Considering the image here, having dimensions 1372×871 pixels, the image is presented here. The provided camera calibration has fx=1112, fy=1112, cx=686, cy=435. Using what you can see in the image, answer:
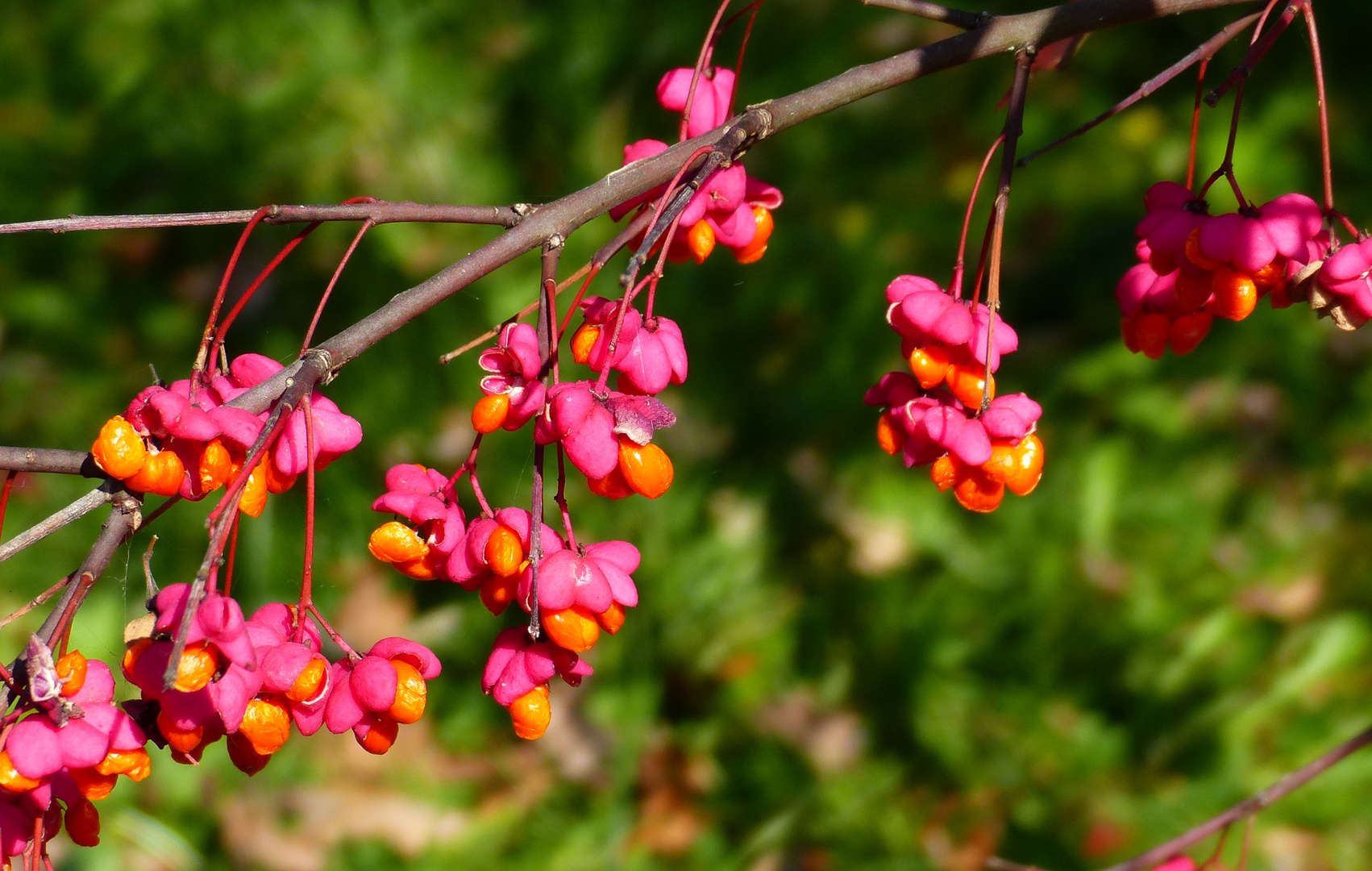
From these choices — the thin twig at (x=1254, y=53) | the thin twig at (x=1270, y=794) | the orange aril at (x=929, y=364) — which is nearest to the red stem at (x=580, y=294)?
the orange aril at (x=929, y=364)

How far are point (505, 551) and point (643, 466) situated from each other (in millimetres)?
166

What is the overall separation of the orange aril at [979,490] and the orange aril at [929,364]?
11cm

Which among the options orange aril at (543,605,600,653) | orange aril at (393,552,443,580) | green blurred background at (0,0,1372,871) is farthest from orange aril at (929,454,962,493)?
green blurred background at (0,0,1372,871)

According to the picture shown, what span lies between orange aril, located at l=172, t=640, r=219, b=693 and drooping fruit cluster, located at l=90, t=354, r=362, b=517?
12cm

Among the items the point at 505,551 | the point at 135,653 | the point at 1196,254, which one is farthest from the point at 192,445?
the point at 1196,254

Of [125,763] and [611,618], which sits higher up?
[611,618]

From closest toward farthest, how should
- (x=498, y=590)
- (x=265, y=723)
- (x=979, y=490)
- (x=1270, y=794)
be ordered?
(x=265, y=723) < (x=498, y=590) < (x=979, y=490) < (x=1270, y=794)

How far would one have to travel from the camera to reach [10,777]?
924 millimetres

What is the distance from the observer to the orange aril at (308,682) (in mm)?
998

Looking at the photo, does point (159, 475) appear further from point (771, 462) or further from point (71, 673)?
point (771, 462)

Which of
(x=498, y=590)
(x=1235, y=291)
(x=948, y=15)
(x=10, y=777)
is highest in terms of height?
(x=948, y=15)

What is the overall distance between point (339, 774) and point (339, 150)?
5.44 ft

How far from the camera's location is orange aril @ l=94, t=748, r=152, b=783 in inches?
38.0

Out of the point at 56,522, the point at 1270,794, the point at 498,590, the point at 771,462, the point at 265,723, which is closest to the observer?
the point at 56,522
